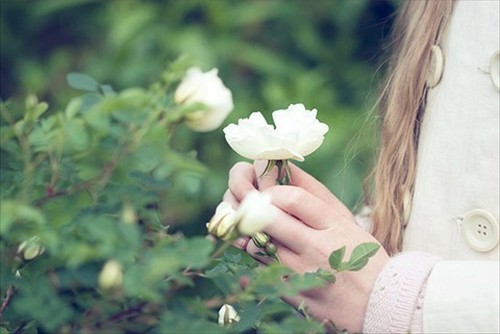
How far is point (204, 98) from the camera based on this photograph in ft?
2.86

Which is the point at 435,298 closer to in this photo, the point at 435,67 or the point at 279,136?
the point at 279,136

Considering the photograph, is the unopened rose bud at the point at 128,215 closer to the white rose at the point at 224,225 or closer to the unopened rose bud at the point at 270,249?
the white rose at the point at 224,225

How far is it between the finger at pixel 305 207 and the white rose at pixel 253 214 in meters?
0.26

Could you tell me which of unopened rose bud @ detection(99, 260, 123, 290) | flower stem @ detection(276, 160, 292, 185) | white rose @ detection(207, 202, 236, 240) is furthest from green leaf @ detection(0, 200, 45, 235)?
flower stem @ detection(276, 160, 292, 185)

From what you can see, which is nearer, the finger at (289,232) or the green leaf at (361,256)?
the green leaf at (361,256)

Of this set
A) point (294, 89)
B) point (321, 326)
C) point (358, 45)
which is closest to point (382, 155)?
point (321, 326)

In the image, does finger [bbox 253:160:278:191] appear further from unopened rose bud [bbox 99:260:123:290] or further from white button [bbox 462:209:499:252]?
unopened rose bud [bbox 99:260:123:290]

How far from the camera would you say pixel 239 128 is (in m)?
1.12

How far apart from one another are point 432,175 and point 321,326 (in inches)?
20.0

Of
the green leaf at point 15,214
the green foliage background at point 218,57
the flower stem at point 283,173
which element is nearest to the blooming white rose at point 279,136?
the flower stem at point 283,173

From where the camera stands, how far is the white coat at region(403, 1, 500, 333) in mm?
1271

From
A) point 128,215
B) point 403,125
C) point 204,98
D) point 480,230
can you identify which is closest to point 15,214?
point 128,215

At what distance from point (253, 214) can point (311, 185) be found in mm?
373

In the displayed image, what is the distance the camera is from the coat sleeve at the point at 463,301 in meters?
1.14
